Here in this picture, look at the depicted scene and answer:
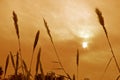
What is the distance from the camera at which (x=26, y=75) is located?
254cm

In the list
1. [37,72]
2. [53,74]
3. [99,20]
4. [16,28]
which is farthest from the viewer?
[53,74]

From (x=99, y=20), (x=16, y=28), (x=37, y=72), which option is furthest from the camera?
(x=37, y=72)

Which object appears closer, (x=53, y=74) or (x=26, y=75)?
(x=26, y=75)

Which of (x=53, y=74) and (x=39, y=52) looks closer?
(x=39, y=52)

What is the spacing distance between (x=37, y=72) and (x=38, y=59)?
115mm

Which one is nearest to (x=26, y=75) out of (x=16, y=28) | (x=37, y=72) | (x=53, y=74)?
(x=37, y=72)

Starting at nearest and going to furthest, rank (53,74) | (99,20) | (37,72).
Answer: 1. (99,20)
2. (37,72)
3. (53,74)

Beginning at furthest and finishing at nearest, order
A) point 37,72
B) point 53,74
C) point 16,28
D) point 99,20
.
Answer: point 53,74 < point 37,72 < point 16,28 < point 99,20

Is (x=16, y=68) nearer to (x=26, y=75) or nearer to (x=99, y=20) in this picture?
(x=26, y=75)

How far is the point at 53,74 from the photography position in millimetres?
3059

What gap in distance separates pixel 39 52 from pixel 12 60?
1.00 feet

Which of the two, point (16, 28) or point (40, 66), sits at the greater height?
point (16, 28)

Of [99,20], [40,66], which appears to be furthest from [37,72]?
[99,20]

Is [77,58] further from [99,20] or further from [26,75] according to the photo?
[99,20]
